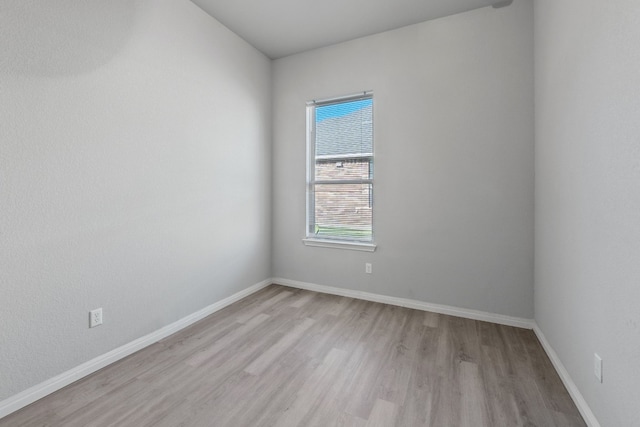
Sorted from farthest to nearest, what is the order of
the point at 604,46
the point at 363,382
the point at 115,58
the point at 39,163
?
the point at 115,58 → the point at 363,382 → the point at 39,163 → the point at 604,46

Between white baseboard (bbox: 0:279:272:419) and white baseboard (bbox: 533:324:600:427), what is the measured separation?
288 centimetres

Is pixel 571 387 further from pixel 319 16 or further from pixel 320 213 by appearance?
pixel 319 16

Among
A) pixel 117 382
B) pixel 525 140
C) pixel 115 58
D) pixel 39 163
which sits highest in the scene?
pixel 115 58

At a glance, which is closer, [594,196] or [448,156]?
[594,196]

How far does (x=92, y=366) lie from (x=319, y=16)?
3.55 m

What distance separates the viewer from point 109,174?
199cm

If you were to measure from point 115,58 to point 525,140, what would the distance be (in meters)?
3.41

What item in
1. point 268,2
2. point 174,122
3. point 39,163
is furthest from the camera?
point 268,2

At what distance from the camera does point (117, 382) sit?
1.80 meters

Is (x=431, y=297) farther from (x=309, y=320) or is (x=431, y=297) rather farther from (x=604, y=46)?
(x=604, y=46)

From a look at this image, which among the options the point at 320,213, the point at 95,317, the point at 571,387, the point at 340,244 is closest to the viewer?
the point at 571,387

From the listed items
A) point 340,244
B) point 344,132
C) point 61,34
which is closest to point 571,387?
point 340,244

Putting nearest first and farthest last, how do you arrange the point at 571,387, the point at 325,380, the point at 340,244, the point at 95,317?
the point at 571,387 < the point at 325,380 < the point at 95,317 < the point at 340,244

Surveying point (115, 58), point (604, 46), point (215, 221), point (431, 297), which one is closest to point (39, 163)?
point (115, 58)
